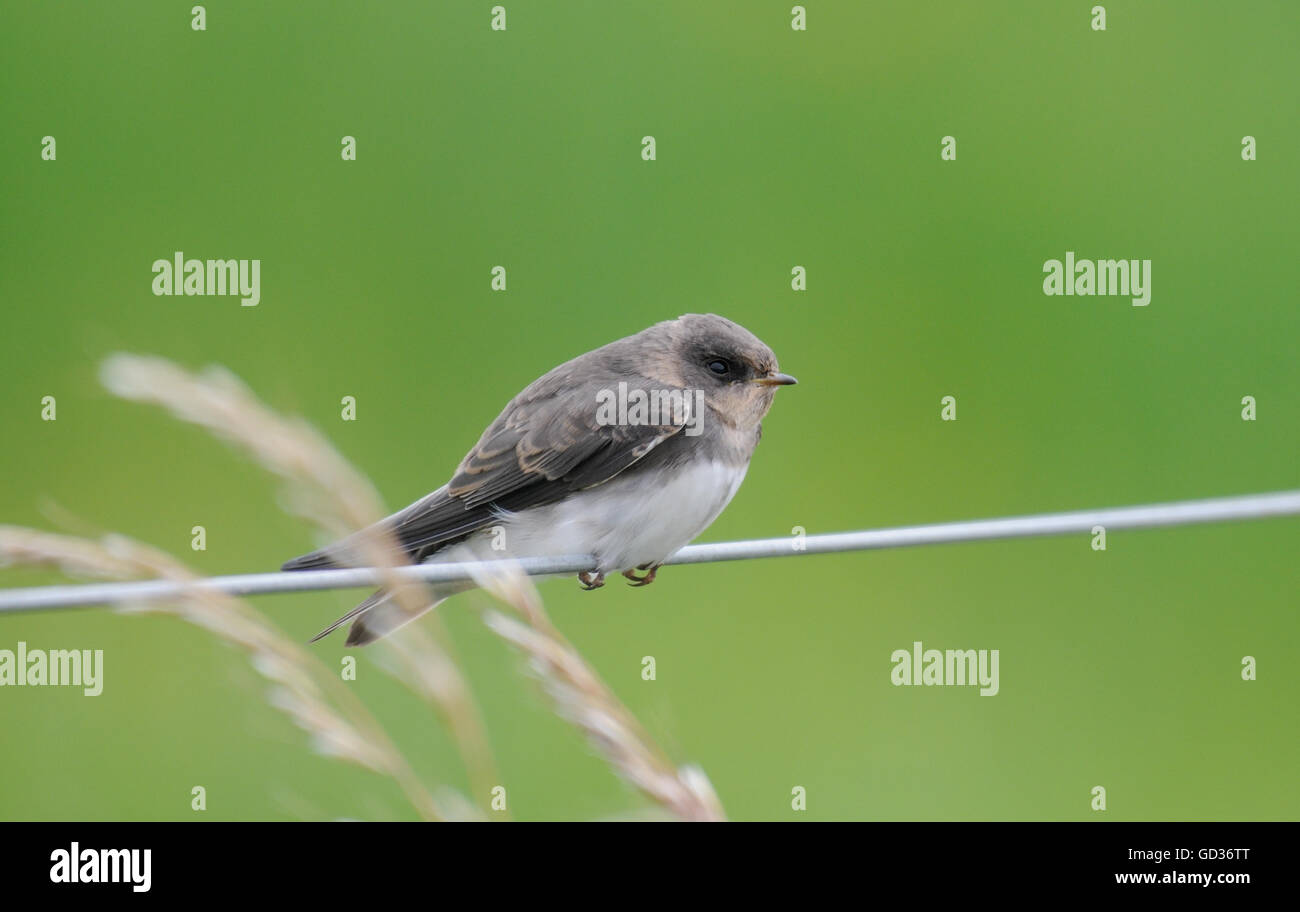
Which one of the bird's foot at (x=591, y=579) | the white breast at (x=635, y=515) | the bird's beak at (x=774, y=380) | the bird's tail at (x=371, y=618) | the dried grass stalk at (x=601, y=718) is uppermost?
the bird's beak at (x=774, y=380)

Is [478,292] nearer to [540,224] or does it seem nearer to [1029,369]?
[540,224]

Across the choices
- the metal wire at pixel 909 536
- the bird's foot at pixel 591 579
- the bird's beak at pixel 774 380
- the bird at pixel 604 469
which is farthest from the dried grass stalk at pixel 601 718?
the bird's beak at pixel 774 380

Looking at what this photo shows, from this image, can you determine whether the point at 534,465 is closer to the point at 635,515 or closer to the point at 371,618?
the point at 635,515

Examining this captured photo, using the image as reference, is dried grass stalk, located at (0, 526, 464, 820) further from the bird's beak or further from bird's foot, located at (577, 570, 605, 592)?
the bird's beak

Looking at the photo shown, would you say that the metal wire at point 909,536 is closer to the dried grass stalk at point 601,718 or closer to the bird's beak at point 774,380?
the dried grass stalk at point 601,718

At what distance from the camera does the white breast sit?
3199 mm

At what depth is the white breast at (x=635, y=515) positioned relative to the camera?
3.20 metres

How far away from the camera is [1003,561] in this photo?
549 centimetres

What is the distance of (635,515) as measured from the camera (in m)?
3.20

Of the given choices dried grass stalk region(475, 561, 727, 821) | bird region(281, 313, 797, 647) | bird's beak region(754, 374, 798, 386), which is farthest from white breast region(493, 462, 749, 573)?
dried grass stalk region(475, 561, 727, 821)

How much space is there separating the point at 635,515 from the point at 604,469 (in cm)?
13

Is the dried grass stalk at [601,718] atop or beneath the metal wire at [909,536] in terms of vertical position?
beneath

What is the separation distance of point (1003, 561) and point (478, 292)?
7.83 feet

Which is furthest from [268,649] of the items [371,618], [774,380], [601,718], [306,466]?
[774,380]
